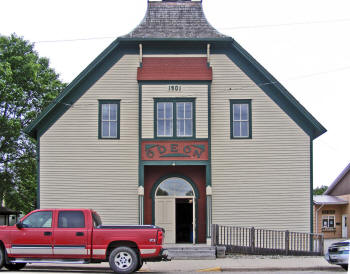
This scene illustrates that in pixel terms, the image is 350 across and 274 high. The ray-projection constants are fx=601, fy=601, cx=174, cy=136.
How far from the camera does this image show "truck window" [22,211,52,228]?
16969mm

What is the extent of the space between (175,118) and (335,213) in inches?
908

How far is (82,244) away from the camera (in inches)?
655

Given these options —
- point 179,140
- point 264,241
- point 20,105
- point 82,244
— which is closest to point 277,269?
point 264,241

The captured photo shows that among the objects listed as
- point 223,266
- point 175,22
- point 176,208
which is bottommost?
point 223,266

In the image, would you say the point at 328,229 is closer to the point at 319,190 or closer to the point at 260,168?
the point at 260,168

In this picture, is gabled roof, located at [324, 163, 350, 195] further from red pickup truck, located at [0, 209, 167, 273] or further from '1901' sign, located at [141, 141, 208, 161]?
red pickup truck, located at [0, 209, 167, 273]

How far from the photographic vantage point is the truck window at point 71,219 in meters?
17.0

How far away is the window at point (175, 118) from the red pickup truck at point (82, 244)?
26.5 ft

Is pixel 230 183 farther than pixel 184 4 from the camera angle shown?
No

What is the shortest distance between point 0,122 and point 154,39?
15.2 m

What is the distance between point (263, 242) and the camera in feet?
75.0

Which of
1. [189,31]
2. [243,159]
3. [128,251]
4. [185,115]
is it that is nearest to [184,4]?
[189,31]

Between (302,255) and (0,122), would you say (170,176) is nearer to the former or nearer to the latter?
(302,255)

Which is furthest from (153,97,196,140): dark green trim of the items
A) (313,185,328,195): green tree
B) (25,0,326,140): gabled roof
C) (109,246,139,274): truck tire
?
(313,185,328,195): green tree
